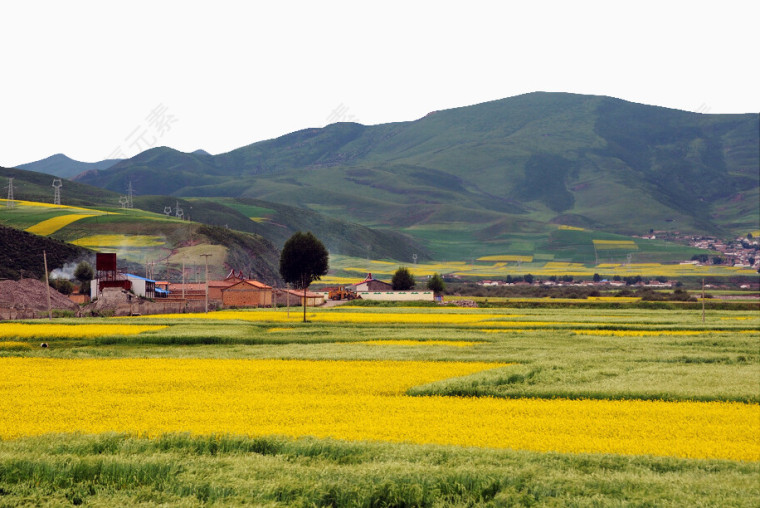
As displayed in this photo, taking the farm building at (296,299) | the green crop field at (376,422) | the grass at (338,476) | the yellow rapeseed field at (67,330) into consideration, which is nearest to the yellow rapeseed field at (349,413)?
the green crop field at (376,422)

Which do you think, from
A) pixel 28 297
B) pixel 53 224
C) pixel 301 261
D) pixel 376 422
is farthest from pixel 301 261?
pixel 376 422

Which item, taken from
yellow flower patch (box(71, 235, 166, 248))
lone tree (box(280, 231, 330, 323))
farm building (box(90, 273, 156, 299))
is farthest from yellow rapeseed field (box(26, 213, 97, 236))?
lone tree (box(280, 231, 330, 323))

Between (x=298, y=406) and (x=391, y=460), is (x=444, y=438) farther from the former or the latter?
(x=298, y=406)

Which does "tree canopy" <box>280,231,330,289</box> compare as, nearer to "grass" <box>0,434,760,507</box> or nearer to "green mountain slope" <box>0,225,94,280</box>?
"green mountain slope" <box>0,225,94,280</box>

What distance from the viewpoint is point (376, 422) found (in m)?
21.0

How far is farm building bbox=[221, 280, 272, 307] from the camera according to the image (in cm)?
10738

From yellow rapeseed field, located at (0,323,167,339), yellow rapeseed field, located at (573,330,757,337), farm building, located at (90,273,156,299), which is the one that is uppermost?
farm building, located at (90,273,156,299)

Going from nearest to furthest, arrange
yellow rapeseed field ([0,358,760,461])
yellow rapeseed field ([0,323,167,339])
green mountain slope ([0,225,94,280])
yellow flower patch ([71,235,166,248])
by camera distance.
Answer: yellow rapeseed field ([0,358,760,461]) → yellow rapeseed field ([0,323,167,339]) → green mountain slope ([0,225,94,280]) → yellow flower patch ([71,235,166,248])

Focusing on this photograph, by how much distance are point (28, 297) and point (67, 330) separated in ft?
101

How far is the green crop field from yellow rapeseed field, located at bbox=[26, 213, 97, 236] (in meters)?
109

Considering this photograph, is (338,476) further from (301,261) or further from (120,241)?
(120,241)

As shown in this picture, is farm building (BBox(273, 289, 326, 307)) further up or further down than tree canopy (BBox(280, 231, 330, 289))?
further down

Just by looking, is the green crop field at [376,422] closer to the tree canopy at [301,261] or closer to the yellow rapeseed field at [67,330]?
the yellow rapeseed field at [67,330]

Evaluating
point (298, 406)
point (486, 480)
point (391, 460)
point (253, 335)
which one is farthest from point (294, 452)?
point (253, 335)
